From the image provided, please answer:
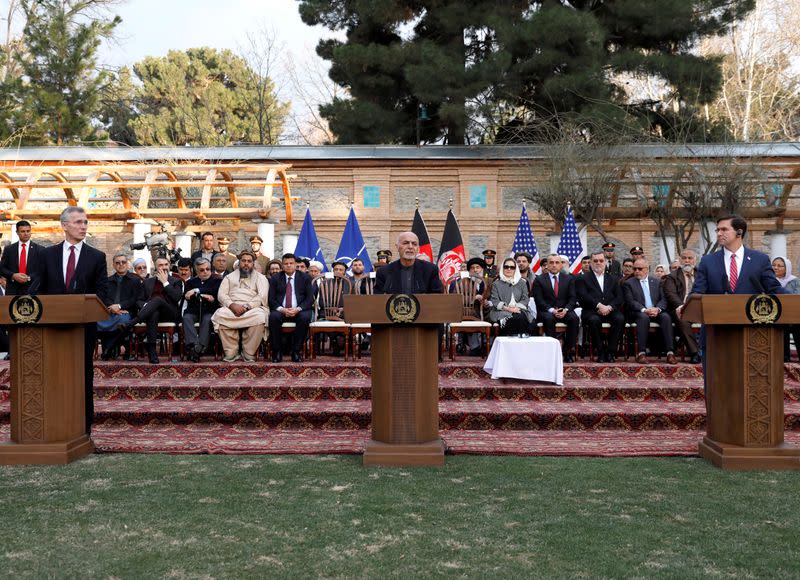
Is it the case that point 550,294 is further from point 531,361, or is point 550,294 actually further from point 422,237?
point 422,237

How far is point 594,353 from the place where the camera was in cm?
1093

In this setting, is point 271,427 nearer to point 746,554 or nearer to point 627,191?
point 746,554

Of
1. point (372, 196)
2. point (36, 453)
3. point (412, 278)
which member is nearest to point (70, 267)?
point (36, 453)

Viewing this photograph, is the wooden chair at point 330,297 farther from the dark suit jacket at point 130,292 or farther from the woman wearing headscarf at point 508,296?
the dark suit jacket at point 130,292

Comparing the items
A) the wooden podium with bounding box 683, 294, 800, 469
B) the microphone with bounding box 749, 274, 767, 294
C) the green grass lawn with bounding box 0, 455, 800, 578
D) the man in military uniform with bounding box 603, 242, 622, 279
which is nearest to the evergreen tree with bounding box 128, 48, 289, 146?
the man in military uniform with bounding box 603, 242, 622, 279

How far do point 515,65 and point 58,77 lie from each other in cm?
1544

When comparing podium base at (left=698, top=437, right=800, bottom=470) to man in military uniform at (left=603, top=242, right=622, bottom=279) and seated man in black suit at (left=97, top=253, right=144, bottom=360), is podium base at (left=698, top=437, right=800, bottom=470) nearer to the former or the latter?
man in military uniform at (left=603, top=242, right=622, bottom=279)

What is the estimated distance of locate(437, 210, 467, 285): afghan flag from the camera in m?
13.4

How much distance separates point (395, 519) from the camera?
428 cm

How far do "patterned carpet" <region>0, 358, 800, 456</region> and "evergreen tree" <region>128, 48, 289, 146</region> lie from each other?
72.5ft

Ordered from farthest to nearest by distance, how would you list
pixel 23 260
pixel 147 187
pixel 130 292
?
pixel 147 187 → pixel 130 292 → pixel 23 260

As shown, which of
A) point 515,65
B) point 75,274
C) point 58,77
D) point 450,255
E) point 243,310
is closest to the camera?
point 75,274

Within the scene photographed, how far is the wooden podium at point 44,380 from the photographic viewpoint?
5.66m

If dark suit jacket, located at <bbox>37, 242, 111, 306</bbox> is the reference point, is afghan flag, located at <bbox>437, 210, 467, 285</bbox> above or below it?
above
